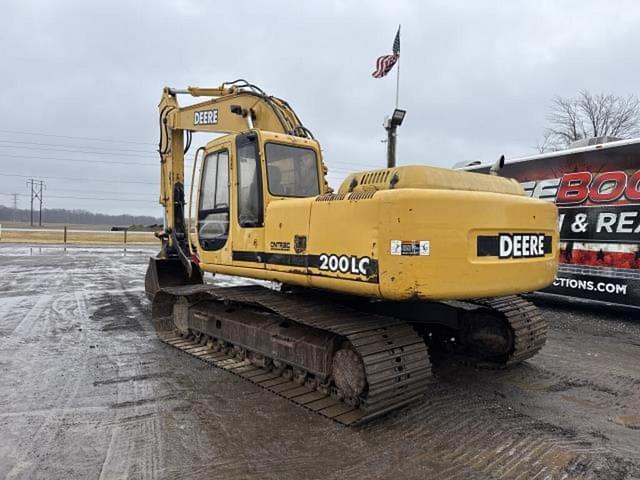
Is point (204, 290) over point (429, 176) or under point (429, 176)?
under

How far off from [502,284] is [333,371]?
167 centimetres

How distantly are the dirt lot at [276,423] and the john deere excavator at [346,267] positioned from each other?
343 mm

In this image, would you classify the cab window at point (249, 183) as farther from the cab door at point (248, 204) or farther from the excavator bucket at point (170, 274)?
the excavator bucket at point (170, 274)

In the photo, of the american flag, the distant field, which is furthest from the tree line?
the american flag

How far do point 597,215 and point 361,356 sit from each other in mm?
6889

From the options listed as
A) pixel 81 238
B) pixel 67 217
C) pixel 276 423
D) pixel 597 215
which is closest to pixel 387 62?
pixel 597 215

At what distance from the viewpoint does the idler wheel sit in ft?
13.5

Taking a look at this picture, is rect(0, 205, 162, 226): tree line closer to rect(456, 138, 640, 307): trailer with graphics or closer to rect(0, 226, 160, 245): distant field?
rect(0, 226, 160, 245): distant field

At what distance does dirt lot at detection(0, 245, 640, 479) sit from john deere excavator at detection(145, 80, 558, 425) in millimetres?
343

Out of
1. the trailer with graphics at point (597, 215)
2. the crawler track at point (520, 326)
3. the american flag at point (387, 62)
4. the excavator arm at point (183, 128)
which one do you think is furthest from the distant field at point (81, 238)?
the crawler track at point (520, 326)

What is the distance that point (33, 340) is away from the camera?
668cm

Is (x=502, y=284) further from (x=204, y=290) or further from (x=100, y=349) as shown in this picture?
(x=100, y=349)

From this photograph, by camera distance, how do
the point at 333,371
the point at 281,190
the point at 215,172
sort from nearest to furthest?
the point at 333,371 < the point at 281,190 < the point at 215,172

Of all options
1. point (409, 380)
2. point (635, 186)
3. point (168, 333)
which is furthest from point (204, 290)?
point (635, 186)
